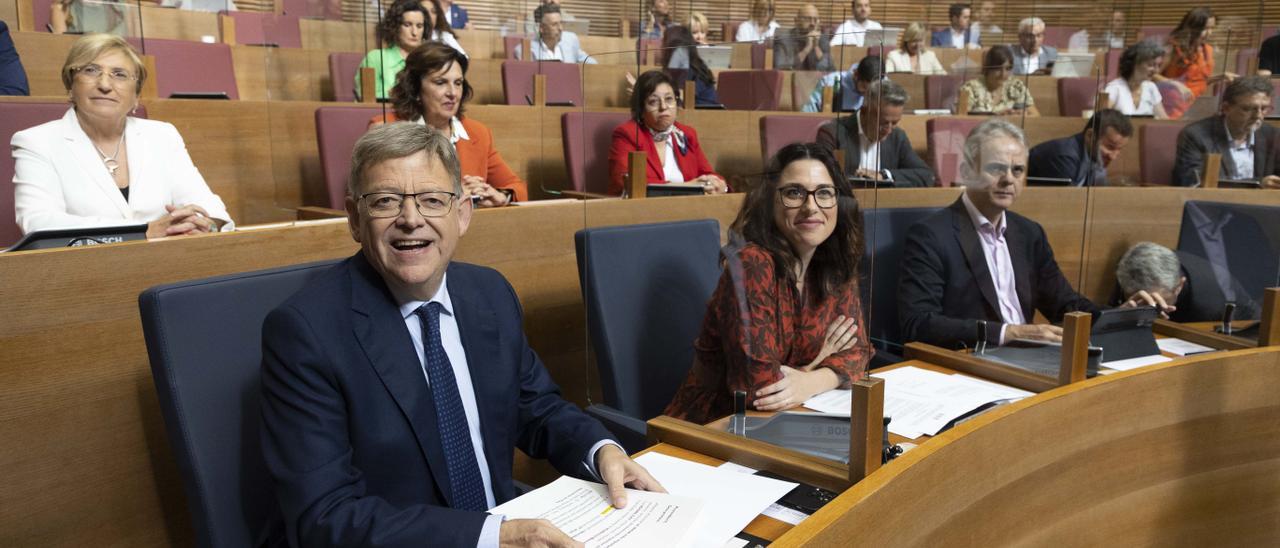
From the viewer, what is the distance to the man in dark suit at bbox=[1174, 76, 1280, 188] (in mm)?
1670

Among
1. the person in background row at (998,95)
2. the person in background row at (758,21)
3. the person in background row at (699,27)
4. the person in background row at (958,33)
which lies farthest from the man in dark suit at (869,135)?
the person in background row at (958,33)

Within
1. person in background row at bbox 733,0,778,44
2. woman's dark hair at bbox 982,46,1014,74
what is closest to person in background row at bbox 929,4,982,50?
person in background row at bbox 733,0,778,44

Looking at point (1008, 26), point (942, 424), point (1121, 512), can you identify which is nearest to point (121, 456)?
point (942, 424)

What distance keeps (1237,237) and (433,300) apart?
1.43 m

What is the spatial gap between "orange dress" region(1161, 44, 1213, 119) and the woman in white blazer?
1.82 m

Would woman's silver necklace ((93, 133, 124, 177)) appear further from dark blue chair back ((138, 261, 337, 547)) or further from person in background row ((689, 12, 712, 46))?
person in background row ((689, 12, 712, 46))

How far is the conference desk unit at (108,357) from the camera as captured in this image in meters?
1.13

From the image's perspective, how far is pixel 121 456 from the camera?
1.22 metres

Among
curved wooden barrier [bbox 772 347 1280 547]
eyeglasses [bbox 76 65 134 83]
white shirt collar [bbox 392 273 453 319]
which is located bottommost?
curved wooden barrier [bbox 772 347 1280 547]

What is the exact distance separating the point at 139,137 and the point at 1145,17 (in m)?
6.20

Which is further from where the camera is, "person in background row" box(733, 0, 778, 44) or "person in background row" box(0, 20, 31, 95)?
"person in background row" box(733, 0, 778, 44)

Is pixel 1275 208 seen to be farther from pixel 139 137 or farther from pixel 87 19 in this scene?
pixel 87 19

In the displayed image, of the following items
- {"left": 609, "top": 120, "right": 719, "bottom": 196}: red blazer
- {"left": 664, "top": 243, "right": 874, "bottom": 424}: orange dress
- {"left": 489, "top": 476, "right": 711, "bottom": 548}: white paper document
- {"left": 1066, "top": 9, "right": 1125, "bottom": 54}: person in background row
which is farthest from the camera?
{"left": 1066, "top": 9, "right": 1125, "bottom": 54}: person in background row

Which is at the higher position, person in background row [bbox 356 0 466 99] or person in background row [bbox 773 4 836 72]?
person in background row [bbox 356 0 466 99]
